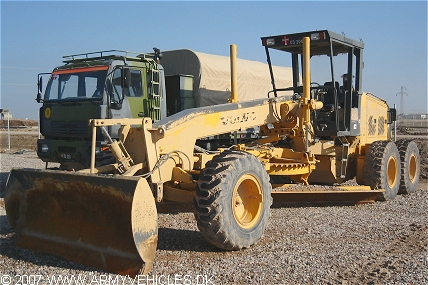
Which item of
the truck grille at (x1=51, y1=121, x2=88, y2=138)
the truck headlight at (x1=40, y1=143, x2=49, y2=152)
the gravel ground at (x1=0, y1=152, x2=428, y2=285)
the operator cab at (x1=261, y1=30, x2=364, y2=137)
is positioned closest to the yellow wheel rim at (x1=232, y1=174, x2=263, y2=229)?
the gravel ground at (x1=0, y1=152, x2=428, y2=285)

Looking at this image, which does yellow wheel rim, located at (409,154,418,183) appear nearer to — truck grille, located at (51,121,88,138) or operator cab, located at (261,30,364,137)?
operator cab, located at (261,30,364,137)

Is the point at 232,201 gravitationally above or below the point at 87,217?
above

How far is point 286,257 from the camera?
5.71 metres

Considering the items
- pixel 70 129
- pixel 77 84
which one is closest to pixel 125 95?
pixel 77 84

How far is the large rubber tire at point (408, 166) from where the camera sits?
10422mm

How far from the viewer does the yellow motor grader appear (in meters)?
5.32

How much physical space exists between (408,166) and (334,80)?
289 centimetres

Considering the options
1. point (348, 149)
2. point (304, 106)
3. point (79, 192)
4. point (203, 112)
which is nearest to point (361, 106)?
point (348, 149)

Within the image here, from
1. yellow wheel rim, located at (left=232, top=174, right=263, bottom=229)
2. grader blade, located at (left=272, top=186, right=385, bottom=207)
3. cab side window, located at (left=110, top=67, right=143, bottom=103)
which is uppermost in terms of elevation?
cab side window, located at (left=110, top=67, right=143, bottom=103)

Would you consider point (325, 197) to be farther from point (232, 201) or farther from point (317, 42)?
point (232, 201)

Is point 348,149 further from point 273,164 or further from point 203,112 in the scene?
point 203,112

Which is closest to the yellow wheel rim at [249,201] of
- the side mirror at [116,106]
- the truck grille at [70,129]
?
the side mirror at [116,106]

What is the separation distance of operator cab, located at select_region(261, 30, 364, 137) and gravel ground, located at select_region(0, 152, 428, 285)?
2196 mm

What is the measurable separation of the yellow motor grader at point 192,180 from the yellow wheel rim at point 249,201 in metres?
0.01
